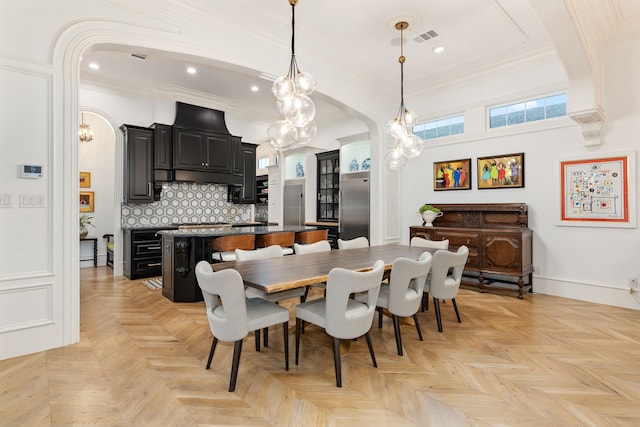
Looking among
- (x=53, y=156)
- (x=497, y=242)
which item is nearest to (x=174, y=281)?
(x=53, y=156)

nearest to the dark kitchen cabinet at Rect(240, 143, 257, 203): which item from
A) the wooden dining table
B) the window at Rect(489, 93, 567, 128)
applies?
the wooden dining table

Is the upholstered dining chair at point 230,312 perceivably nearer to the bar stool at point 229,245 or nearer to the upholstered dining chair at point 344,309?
the upholstered dining chair at point 344,309

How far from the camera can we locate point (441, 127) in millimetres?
5703

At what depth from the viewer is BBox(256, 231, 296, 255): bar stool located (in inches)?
180

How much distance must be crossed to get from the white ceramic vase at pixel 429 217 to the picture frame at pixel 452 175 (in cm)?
52

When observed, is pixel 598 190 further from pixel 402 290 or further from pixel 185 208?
pixel 185 208

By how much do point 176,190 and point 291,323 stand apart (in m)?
4.19

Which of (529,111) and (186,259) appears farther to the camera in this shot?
(529,111)

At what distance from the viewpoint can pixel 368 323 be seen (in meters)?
2.41

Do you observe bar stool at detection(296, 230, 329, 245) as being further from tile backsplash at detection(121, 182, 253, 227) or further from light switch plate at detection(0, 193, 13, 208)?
light switch plate at detection(0, 193, 13, 208)

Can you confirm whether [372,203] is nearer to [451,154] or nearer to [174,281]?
[451,154]

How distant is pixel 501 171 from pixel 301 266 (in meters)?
3.78

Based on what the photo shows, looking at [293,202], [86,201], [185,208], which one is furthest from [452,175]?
[86,201]

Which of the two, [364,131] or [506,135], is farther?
[364,131]
